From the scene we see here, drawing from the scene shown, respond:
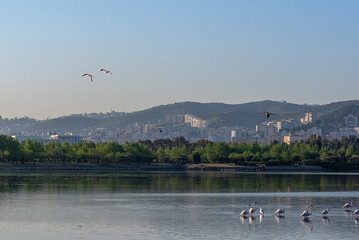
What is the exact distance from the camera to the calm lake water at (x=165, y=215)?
1499 inches

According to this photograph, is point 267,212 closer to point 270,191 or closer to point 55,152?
point 270,191

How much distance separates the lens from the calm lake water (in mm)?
38062

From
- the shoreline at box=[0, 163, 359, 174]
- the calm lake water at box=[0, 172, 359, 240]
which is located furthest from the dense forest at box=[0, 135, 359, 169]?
the calm lake water at box=[0, 172, 359, 240]

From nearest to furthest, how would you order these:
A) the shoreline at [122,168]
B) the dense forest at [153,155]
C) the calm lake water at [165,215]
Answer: the calm lake water at [165,215]
the shoreline at [122,168]
the dense forest at [153,155]

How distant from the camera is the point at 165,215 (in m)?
46.5

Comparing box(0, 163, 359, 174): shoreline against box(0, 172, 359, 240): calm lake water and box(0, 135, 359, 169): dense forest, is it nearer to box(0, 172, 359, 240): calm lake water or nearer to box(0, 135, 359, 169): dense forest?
box(0, 135, 359, 169): dense forest

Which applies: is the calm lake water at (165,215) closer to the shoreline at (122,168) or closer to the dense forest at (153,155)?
the shoreline at (122,168)

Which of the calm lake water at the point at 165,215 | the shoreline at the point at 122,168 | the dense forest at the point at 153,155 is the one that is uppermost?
the dense forest at the point at 153,155

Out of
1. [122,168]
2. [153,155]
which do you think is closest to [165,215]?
[122,168]

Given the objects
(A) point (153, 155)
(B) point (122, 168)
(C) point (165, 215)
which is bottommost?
(C) point (165, 215)

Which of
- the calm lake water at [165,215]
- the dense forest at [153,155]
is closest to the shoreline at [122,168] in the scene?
the dense forest at [153,155]

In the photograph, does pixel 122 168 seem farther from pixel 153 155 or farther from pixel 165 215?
pixel 165 215

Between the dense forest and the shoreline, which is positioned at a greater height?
the dense forest

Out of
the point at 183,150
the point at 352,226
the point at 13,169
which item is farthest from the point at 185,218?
the point at 183,150
